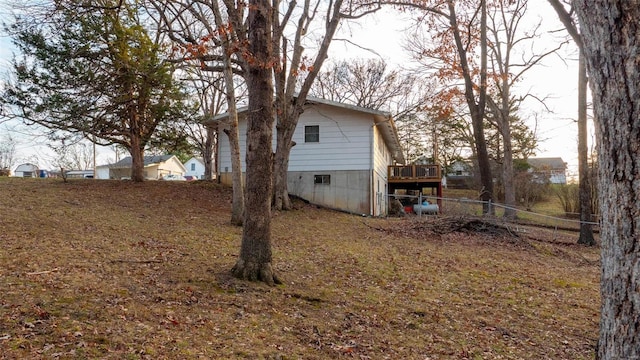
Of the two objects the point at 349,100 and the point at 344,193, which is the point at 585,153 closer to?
the point at 344,193

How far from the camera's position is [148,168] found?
42438 millimetres

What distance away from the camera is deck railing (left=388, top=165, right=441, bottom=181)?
20297mm

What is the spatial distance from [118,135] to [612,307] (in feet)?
51.4

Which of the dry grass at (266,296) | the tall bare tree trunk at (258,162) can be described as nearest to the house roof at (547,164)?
the dry grass at (266,296)

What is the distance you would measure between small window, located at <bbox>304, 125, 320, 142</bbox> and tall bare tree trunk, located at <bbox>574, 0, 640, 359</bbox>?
14.5 metres

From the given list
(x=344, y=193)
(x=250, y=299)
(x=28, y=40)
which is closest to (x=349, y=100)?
(x=344, y=193)

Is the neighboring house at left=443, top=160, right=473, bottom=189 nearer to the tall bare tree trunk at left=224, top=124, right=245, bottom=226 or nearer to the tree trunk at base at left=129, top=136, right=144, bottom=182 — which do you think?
the tree trunk at base at left=129, top=136, right=144, bottom=182

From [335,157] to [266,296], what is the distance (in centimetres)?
1176

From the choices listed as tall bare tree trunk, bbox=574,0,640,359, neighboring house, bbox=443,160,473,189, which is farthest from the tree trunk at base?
neighboring house, bbox=443,160,473,189

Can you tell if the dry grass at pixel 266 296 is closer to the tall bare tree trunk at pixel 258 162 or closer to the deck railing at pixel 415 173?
the tall bare tree trunk at pixel 258 162

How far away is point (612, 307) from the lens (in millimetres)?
2059

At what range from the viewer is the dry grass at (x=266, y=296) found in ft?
11.4

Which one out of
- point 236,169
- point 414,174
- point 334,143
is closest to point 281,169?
point 236,169

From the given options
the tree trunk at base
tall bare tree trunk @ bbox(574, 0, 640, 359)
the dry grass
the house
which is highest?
the house
